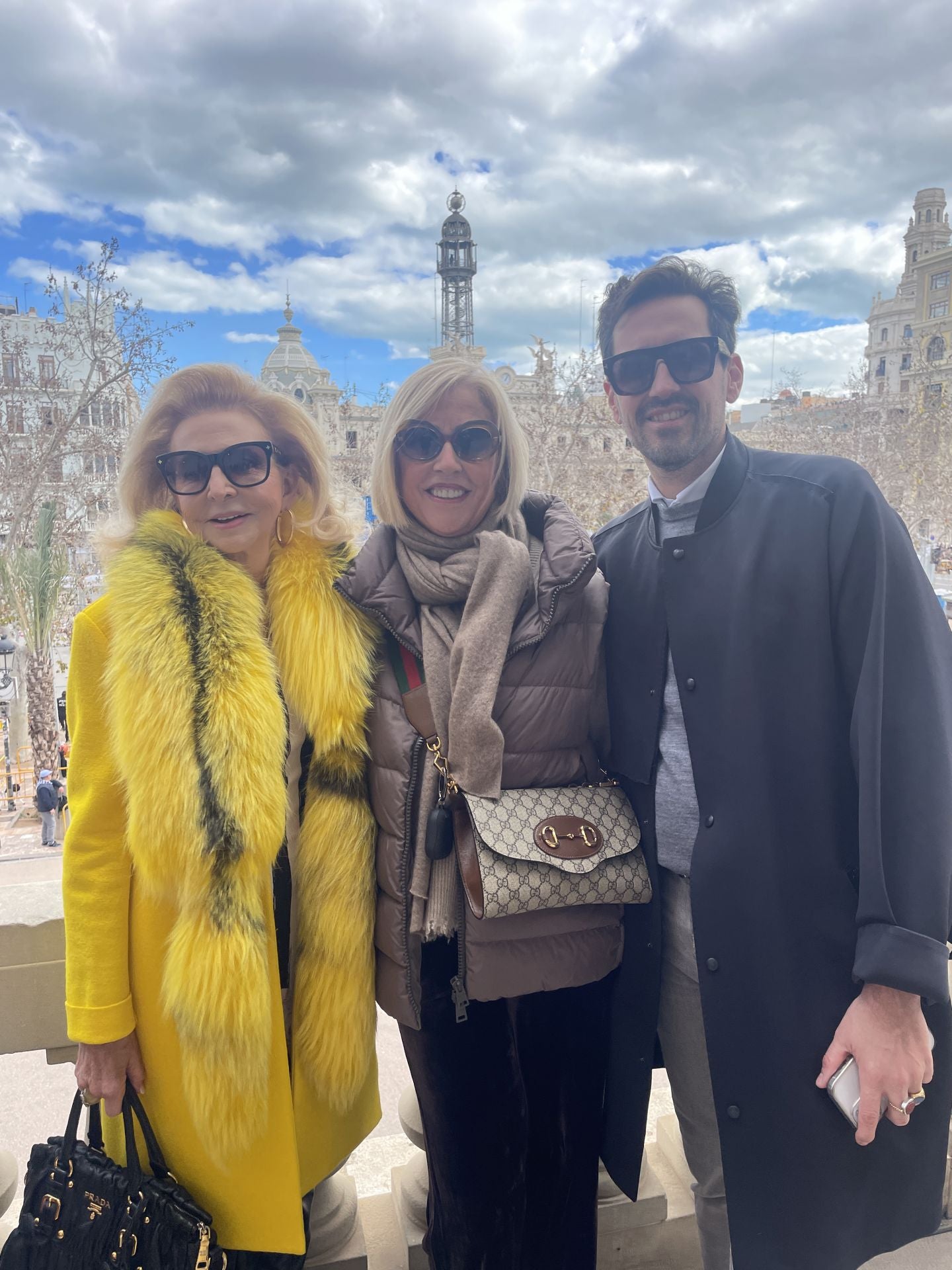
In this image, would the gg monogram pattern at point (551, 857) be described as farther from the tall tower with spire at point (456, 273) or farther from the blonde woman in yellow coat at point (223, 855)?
the tall tower with spire at point (456, 273)

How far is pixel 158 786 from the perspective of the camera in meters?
1.32

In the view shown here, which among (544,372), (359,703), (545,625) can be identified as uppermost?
(544,372)

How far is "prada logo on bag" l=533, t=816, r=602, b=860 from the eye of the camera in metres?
1.39

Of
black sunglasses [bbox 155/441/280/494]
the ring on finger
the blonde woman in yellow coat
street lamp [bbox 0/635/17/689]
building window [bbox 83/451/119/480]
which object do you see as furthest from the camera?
building window [bbox 83/451/119/480]

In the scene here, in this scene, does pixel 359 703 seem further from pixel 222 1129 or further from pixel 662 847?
pixel 222 1129

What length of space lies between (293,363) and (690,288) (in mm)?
45666

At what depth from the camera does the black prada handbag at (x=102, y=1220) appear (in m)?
1.26

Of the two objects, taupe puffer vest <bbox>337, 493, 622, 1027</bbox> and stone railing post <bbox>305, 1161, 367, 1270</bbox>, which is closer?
taupe puffer vest <bbox>337, 493, 622, 1027</bbox>

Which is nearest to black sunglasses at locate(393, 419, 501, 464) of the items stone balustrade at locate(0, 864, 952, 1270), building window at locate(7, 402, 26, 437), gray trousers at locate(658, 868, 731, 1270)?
gray trousers at locate(658, 868, 731, 1270)

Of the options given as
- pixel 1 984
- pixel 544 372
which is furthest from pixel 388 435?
pixel 544 372

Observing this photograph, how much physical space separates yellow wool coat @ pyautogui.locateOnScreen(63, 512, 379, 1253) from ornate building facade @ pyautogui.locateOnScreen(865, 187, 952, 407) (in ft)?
84.7

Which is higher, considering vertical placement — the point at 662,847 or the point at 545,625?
the point at 545,625

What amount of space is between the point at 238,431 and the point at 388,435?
0.33 meters

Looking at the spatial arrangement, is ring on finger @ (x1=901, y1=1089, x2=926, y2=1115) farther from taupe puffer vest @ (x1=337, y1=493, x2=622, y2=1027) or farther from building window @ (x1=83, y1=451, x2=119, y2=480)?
building window @ (x1=83, y1=451, x2=119, y2=480)
